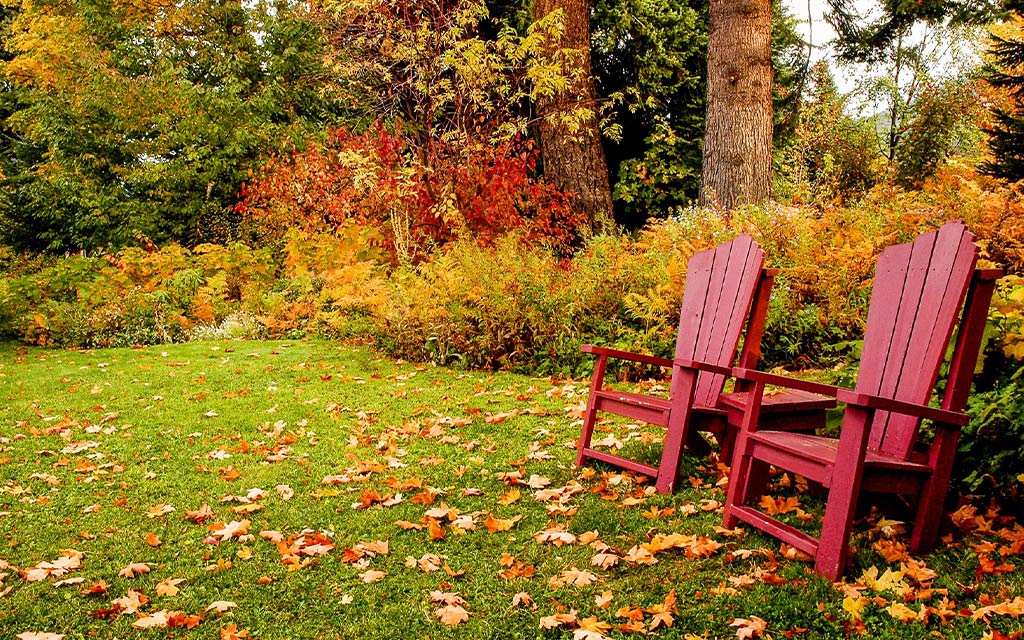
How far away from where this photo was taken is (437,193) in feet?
35.3

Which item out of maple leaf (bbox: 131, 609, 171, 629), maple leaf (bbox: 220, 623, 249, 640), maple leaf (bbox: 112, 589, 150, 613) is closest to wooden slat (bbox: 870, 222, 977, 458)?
maple leaf (bbox: 220, 623, 249, 640)

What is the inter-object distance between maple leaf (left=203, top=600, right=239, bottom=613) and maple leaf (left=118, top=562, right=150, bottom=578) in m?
0.52

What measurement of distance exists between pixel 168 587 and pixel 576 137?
9.91 meters

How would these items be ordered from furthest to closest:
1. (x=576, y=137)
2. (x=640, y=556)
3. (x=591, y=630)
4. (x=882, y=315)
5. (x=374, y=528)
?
(x=576, y=137), (x=374, y=528), (x=882, y=315), (x=640, y=556), (x=591, y=630)

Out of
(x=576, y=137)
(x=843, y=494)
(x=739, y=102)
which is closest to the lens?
(x=843, y=494)

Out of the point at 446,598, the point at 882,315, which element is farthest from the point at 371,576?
the point at 882,315

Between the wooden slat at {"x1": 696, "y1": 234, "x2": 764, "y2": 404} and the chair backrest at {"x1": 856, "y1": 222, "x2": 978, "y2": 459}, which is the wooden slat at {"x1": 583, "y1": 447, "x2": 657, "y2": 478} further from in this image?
the chair backrest at {"x1": 856, "y1": 222, "x2": 978, "y2": 459}

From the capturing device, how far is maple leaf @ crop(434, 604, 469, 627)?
2.71 metres

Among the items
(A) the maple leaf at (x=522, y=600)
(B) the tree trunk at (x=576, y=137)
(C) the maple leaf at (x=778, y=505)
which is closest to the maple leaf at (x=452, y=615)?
(A) the maple leaf at (x=522, y=600)

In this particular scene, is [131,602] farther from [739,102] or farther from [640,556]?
[739,102]

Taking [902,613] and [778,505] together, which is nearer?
[902,613]

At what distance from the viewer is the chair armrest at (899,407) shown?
2.58m

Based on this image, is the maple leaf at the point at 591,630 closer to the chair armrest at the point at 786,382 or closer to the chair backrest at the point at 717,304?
the chair armrest at the point at 786,382

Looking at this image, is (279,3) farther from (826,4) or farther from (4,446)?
(4,446)
